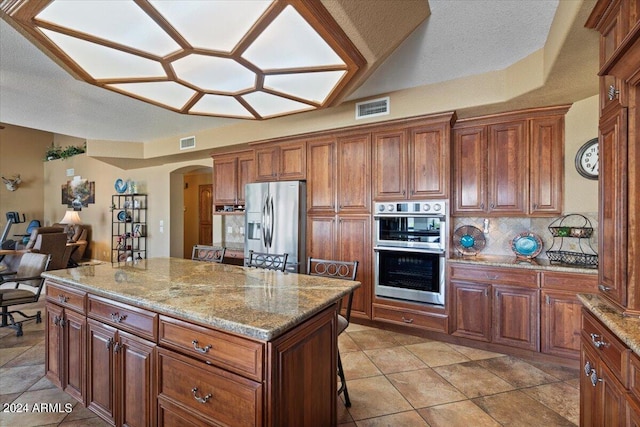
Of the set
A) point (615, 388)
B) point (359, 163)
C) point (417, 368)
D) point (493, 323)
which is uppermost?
point (359, 163)

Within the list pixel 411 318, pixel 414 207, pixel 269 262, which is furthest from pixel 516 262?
pixel 269 262

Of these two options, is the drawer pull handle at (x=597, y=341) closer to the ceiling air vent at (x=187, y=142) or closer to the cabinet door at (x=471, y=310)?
the cabinet door at (x=471, y=310)

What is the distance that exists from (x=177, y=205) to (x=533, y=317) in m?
6.51

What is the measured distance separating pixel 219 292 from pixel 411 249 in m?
2.23

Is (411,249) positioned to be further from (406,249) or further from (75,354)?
(75,354)

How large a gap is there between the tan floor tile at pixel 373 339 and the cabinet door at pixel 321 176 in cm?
152

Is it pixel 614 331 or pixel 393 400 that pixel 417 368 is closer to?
pixel 393 400

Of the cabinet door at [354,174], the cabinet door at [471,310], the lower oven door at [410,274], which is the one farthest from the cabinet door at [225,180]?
the cabinet door at [471,310]

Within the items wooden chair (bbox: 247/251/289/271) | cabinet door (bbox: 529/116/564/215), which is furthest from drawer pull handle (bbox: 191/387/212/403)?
cabinet door (bbox: 529/116/564/215)

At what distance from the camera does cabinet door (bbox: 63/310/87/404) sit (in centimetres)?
190

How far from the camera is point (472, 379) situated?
→ 8.10ft

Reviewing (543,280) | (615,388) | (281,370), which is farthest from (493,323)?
(281,370)

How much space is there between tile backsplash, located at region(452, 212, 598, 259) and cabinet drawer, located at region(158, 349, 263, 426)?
3104 millimetres

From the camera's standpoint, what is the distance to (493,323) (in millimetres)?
2908
